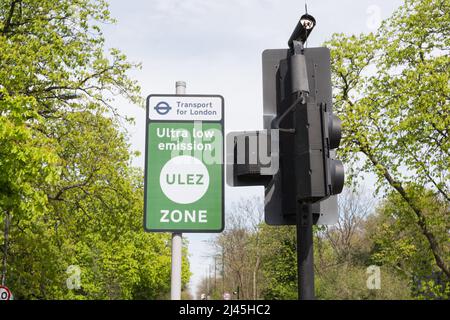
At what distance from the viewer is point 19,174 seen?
11.3 m

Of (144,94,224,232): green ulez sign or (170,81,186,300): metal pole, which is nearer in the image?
(144,94,224,232): green ulez sign

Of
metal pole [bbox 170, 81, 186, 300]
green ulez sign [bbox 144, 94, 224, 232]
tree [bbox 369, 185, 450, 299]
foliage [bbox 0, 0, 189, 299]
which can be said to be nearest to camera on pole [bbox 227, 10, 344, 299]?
green ulez sign [bbox 144, 94, 224, 232]

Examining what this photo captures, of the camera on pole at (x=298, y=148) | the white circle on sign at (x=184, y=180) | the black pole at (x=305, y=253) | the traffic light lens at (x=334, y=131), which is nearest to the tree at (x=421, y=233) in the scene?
the camera on pole at (x=298, y=148)

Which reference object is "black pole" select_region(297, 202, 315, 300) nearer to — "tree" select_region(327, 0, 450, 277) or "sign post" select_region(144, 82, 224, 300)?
"sign post" select_region(144, 82, 224, 300)

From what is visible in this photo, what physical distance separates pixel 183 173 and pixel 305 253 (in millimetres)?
1004

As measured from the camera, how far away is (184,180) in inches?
151

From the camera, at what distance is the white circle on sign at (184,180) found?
382cm

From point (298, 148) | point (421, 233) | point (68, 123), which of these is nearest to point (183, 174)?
point (298, 148)

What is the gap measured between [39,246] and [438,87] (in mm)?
14586

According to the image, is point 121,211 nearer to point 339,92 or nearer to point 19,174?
point 19,174

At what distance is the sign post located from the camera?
12.6 feet

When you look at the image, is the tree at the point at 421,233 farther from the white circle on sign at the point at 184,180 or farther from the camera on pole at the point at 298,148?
the white circle on sign at the point at 184,180

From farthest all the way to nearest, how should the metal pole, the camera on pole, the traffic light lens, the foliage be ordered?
the foliage → the metal pole → the traffic light lens → the camera on pole
